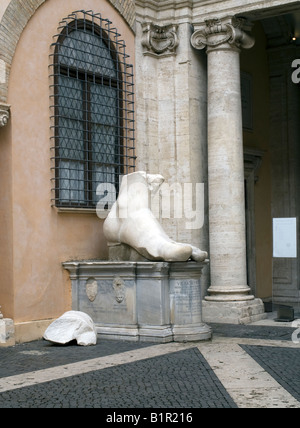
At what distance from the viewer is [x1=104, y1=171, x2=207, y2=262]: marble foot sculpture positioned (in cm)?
827

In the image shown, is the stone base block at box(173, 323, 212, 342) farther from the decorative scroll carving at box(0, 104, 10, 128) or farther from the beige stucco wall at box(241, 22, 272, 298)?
the beige stucco wall at box(241, 22, 272, 298)

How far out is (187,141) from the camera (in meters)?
10.7

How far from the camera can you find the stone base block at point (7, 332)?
8195mm

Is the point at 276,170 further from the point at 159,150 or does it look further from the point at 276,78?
the point at 159,150

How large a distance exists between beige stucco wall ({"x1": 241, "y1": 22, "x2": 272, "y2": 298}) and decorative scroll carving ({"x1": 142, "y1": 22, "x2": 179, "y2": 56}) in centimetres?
286

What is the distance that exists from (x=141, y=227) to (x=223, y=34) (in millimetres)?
3613

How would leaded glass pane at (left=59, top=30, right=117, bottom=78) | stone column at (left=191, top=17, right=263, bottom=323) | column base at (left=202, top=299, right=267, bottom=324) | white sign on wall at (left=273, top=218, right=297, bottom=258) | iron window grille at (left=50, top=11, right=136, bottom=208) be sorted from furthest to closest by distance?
stone column at (left=191, top=17, right=263, bottom=323) → white sign on wall at (left=273, top=218, right=297, bottom=258) → column base at (left=202, top=299, right=267, bottom=324) → leaded glass pane at (left=59, top=30, right=117, bottom=78) → iron window grille at (left=50, top=11, right=136, bottom=208)

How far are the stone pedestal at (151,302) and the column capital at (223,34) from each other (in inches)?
151

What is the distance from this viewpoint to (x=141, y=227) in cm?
865

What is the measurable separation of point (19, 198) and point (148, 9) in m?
4.18

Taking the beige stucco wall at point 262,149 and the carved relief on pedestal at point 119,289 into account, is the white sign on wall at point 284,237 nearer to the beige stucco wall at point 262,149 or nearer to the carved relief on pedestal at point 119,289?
the carved relief on pedestal at point 119,289

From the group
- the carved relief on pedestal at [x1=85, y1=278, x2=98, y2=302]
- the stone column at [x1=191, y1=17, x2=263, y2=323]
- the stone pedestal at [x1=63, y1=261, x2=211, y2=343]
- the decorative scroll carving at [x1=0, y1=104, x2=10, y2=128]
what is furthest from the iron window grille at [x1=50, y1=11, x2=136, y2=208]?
the stone pedestal at [x1=63, y1=261, x2=211, y2=343]

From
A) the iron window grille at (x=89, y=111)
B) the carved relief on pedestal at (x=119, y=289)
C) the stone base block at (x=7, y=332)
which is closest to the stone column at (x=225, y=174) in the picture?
the iron window grille at (x=89, y=111)
